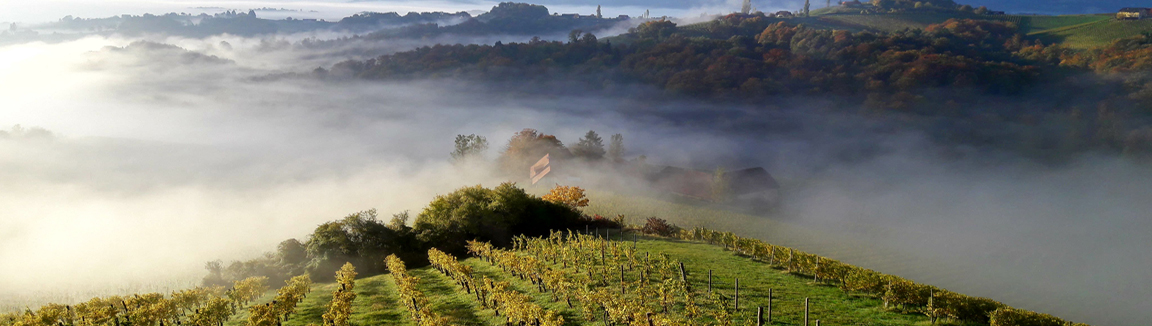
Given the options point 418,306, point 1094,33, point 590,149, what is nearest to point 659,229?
point 418,306

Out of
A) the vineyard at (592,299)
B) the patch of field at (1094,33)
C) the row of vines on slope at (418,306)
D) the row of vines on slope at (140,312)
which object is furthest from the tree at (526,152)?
the patch of field at (1094,33)

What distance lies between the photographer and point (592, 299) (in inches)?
914

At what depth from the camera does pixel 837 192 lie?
86.6 m

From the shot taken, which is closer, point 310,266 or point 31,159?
point 310,266

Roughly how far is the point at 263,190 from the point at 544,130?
89.2m

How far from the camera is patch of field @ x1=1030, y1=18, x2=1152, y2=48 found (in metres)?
151

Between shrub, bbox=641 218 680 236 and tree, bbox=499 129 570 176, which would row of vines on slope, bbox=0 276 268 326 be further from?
tree, bbox=499 129 570 176

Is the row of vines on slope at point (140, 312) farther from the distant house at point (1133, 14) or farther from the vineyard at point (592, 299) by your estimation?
the distant house at point (1133, 14)

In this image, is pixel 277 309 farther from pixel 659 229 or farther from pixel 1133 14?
pixel 1133 14

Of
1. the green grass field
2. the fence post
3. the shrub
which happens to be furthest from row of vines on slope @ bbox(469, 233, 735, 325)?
the shrub

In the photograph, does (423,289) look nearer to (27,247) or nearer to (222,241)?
(222,241)

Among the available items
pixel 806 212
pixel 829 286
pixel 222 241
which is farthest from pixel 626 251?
pixel 222 241

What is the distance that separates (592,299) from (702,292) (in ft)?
24.4

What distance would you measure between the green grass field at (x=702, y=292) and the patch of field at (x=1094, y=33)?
178 meters
